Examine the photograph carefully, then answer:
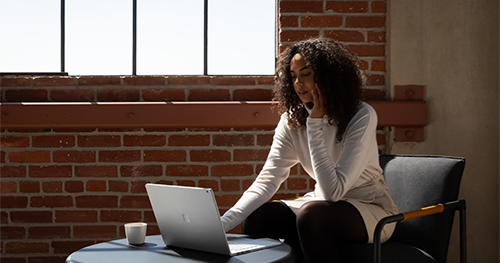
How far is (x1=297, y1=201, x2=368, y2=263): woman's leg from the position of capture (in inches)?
60.3

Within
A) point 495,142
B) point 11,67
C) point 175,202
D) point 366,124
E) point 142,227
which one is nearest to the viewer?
point 175,202

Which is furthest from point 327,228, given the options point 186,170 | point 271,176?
point 186,170

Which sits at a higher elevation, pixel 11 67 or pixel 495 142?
pixel 11 67

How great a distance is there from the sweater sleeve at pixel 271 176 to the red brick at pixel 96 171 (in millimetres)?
1073

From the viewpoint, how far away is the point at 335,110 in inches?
73.7

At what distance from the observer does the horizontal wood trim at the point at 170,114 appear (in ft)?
8.34

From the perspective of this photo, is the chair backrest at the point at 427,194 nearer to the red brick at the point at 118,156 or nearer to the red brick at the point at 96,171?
the red brick at the point at 118,156

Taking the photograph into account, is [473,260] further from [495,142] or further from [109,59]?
[109,59]

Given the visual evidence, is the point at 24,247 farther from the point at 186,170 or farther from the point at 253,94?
the point at 253,94

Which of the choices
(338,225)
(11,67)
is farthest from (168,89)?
(338,225)

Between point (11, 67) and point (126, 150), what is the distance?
954 mm

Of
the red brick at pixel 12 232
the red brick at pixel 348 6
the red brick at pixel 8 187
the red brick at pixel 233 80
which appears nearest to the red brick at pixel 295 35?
the red brick at pixel 348 6

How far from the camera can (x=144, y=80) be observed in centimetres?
267

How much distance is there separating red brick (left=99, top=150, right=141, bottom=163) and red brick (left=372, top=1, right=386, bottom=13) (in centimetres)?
168
